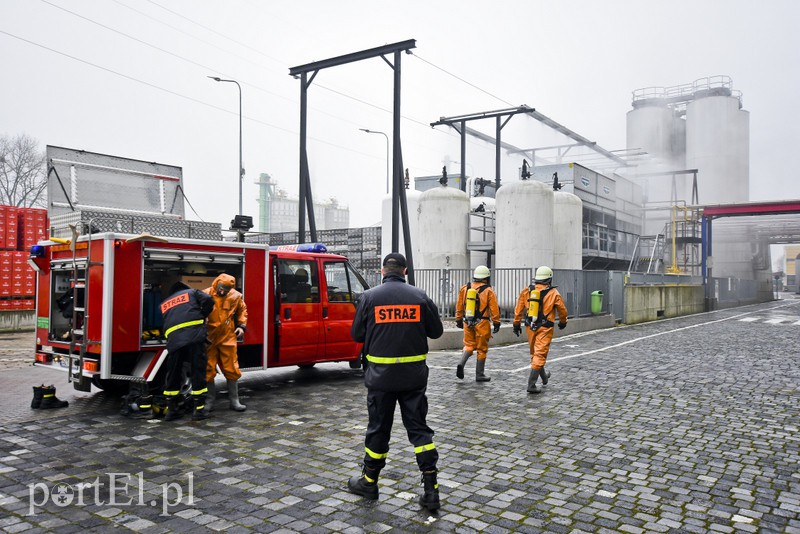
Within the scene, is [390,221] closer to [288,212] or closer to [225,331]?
[225,331]

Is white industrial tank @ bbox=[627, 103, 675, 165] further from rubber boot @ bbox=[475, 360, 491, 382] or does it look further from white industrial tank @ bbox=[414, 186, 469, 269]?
rubber boot @ bbox=[475, 360, 491, 382]

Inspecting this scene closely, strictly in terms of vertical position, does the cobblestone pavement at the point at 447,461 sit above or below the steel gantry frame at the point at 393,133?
below

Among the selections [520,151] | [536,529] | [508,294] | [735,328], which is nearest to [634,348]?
[508,294]

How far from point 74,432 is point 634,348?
40.0 ft

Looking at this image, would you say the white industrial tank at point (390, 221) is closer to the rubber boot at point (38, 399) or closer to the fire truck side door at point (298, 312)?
the fire truck side door at point (298, 312)

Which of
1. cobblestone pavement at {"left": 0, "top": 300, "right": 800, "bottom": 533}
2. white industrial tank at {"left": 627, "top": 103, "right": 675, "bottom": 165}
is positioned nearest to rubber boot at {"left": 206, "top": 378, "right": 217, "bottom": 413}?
cobblestone pavement at {"left": 0, "top": 300, "right": 800, "bottom": 533}

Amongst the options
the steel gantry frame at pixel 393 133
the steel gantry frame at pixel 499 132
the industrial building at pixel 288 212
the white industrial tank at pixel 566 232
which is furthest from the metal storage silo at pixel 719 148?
the industrial building at pixel 288 212

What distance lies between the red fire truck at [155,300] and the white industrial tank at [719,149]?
54385 mm

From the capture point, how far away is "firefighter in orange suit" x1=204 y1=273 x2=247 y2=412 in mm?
7617

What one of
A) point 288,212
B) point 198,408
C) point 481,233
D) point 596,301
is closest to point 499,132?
point 481,233

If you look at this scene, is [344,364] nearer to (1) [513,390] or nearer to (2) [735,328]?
(1) [513,390]

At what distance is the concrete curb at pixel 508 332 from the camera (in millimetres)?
14760

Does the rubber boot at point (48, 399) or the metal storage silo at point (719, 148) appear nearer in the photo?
the rubber boot at point (48, 399)

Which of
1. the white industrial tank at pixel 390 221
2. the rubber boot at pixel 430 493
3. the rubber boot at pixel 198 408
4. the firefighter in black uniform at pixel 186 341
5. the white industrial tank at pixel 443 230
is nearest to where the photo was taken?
the rubber boot at pixel 430 493
